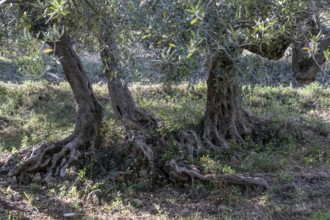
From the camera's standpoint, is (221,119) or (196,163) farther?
(221,119)

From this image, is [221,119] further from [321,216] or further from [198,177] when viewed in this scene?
[321,216]

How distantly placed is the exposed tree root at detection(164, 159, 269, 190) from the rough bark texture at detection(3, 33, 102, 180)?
1.54 m

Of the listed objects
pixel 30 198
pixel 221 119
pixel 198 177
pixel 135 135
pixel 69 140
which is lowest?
pixel 30 198

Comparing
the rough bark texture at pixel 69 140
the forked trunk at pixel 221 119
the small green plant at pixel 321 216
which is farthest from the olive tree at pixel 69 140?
the small green plant at pixel 321 216

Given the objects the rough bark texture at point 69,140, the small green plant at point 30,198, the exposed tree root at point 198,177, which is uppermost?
the rough bark texture at point 69,140

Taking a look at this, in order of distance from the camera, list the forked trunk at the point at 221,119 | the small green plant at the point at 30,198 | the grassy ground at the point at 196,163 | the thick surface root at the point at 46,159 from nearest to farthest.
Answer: the grassy ground at the point at 196,163 → the small green plant at the point at 30,198 → the thick surface root at the point at 46,159 → the forked trunk at the point at 221,119

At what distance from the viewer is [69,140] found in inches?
331

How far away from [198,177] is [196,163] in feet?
1.84

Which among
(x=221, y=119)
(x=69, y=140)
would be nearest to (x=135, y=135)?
(x=69, y=140)

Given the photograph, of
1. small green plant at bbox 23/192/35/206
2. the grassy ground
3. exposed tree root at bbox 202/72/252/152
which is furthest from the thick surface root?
exposed tree root at bbox 202/72/252/152

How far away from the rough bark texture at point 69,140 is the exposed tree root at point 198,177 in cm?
154

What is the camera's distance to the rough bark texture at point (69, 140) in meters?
7.87

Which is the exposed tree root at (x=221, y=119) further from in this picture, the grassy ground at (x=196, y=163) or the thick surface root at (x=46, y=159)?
the thick surface root at (x=46, y=159)

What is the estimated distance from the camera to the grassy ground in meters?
6.66
